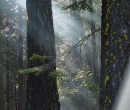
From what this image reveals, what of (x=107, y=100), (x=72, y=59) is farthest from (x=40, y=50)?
(x=107, y=100)

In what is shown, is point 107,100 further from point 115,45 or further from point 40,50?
point 40,50

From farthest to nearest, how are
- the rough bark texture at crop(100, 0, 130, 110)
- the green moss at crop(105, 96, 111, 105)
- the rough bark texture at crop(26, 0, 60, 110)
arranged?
the rough bark texture at crop(26, 0, 60, 110) < the green moss at crop(105, 96, 111, 105) < the rough bark texture at crop(100, 0, 130, 110)

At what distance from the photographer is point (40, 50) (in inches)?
245

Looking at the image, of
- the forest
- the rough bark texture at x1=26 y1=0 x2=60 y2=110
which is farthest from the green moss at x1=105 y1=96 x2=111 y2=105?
the rough bark texture at x1=26 y1=0 x2=60 y2=110

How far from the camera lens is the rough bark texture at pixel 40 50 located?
6.14m

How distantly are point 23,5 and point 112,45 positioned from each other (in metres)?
20.2

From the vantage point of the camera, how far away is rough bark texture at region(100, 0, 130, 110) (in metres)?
3.06

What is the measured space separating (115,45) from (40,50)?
3306 mm

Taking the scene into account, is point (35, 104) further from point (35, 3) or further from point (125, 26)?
point (125, 26)

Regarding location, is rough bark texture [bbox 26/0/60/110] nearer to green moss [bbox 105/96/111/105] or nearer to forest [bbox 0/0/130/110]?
forest [bbox 0/0/130/110]

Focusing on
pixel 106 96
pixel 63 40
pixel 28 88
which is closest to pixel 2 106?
pixel 63 40

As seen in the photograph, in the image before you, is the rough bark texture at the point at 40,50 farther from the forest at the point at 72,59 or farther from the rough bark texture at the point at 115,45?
the rough bark texture at the point at 115,45

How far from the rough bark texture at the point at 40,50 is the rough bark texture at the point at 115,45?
2870mm

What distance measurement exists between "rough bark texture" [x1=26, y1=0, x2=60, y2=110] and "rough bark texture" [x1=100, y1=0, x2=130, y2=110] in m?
2.87
